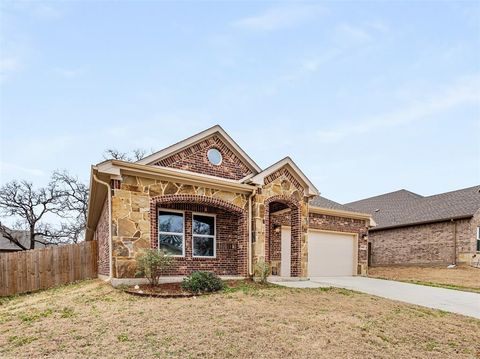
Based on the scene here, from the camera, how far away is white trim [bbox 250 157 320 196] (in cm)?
1184

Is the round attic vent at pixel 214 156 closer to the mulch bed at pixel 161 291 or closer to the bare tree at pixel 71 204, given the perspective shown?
the mulch bed at pixel 161 291

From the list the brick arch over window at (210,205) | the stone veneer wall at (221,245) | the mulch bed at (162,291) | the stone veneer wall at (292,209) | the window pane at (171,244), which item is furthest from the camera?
the stone veneer wall at (292,209)

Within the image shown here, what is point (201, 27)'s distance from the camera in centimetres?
1199

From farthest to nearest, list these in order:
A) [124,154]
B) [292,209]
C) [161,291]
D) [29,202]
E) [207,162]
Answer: [124,154] < [29,202] < [292,209] < [207,162] < [161,291]

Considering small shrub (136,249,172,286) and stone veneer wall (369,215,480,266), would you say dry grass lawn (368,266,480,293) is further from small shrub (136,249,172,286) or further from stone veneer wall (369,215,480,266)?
A: small shrub (136,249,172,286)

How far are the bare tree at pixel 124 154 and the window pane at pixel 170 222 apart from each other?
21.8 m

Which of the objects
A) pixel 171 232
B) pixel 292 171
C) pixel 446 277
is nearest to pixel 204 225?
pixel 171 232

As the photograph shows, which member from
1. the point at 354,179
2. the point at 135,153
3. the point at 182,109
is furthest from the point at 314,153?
the point at 135,153

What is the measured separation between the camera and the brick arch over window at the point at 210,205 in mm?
9883

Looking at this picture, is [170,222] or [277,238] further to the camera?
[277,238]

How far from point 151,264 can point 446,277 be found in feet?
46.2

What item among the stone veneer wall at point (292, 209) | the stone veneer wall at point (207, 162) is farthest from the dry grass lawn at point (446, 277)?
the stone veneer wall at point (207, 162)

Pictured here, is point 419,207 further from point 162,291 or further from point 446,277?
point 162,291

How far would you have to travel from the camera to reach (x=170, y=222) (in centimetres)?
1098
